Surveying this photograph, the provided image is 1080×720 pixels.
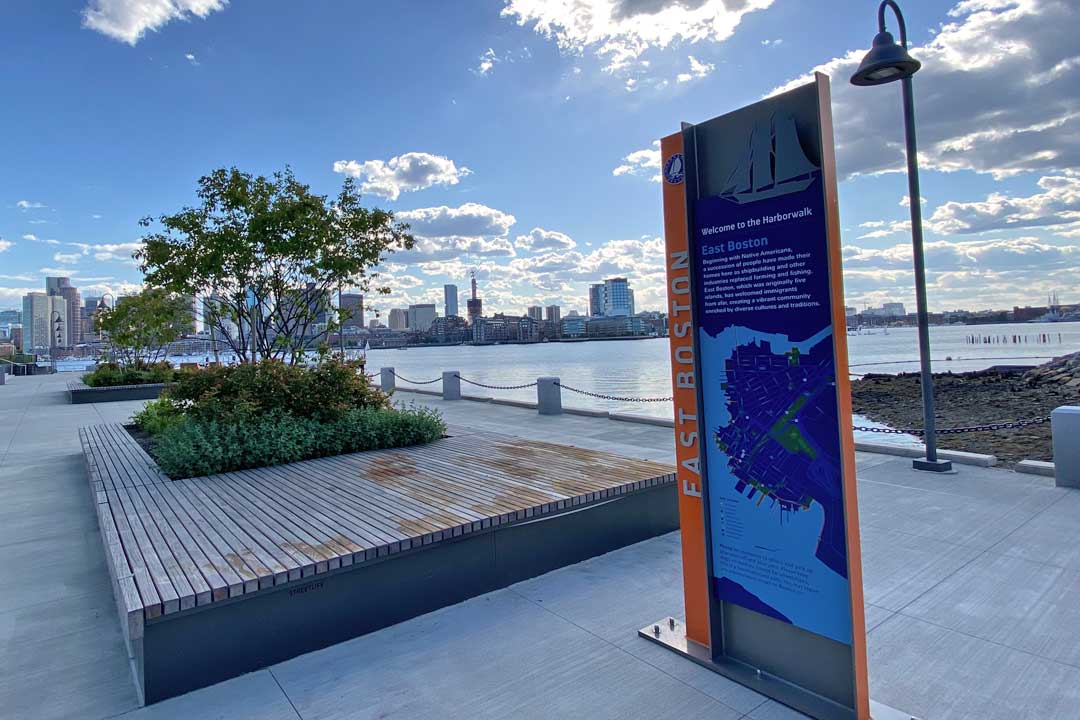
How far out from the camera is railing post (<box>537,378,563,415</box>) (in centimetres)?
1356

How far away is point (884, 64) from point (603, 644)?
6.09 meters

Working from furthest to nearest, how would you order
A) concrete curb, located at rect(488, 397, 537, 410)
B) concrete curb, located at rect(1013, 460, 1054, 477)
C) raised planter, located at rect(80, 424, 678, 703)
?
concrete curb, located at rect(488, 397, 537, 410), concrete curb, located at rect(1013, 460, 1054, 477), raised planter, located at rect(80, 424, 678, 703)

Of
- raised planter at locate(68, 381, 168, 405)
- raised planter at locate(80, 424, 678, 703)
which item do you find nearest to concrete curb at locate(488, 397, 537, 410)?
raised planter at locate(80, 424, 678, 703)

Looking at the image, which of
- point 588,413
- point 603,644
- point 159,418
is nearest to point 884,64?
point 603,644

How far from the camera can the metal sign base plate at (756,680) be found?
107 inches

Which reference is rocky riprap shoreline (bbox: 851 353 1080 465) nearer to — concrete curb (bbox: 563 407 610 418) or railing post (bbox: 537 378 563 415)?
concrete curb (bbox: 563 407 610 418)

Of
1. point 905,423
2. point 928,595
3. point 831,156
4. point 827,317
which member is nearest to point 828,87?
point 831,156

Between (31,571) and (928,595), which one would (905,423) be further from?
(31,571)

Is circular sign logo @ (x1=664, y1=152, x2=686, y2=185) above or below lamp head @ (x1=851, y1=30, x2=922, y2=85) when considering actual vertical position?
below

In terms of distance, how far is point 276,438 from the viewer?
22.7 ft

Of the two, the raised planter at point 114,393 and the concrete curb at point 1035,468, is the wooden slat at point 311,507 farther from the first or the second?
the raised planter at point 114,393

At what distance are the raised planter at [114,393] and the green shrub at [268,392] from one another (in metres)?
12.7

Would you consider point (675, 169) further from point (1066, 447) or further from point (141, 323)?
point (141, 323)

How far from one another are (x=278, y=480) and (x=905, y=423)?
44.4ft
